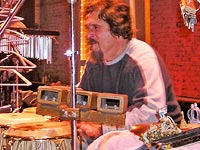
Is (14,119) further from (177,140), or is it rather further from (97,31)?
(177,140)

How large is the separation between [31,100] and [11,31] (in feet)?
8.35

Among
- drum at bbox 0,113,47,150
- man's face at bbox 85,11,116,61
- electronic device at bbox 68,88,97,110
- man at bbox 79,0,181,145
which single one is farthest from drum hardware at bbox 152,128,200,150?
drum at bbox 0,113,47,150

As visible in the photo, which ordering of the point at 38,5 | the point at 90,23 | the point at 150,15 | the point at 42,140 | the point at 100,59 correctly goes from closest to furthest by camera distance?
the point at 42,140
the point at 90,23
the point at 100,59
the point at 150,15
the point at 38,5

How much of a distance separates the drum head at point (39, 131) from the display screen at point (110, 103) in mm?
582

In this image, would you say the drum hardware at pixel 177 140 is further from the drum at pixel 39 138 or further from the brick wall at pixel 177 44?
the brick wall at pixel 177 44

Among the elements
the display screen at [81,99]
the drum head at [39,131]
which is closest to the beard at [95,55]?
the drum head at [39,131]

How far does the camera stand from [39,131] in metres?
2.35

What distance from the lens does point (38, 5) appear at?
957cm

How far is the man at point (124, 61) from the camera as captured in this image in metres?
2.35

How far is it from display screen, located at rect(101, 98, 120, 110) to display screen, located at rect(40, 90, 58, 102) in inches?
10.6

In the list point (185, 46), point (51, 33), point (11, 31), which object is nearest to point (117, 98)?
point (11, 31)

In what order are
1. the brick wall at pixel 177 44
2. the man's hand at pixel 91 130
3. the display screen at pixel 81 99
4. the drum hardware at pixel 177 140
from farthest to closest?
the brick wall at pixel 177 44
the man's hand at pixel 91 130
the display screen at pixel 81 99
the drum hardware at pixel 177 140

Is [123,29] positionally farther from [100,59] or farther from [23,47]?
[23,47]

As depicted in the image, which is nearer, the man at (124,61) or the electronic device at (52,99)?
the electronic device at (52,99)
